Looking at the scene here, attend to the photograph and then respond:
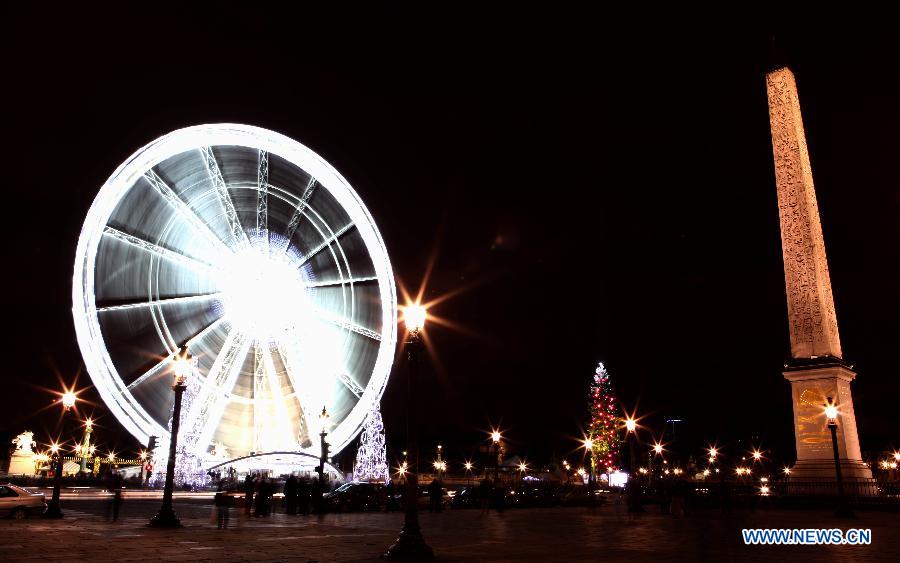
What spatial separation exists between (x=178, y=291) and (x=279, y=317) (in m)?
4.80

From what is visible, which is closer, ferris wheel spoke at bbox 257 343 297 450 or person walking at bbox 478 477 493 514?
person walking at bbox 478 477 493 514

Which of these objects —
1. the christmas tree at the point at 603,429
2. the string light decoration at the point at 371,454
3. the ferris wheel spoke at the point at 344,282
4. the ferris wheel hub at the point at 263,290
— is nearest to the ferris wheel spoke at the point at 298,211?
the ferris wheel hub at the point at 263,290

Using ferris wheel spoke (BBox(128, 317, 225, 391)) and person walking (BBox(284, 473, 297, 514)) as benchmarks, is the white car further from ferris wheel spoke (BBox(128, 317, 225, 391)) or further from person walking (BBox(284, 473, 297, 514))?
ferris wheel spoke (BBox(128, 317, 225, 391))

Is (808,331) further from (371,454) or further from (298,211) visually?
(371,454)

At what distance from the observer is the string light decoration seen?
39.0 meters

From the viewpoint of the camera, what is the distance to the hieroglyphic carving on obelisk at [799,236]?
28.7m

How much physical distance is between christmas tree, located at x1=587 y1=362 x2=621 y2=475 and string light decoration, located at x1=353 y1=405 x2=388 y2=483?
1390 inches

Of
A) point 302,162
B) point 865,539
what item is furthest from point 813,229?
point 302,162

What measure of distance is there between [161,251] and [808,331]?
90.8ft

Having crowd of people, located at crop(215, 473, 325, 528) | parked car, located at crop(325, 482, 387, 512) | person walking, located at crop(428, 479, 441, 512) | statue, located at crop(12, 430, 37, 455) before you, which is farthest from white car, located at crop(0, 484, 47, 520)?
statue, located at crop(12, 430, 37, 455)

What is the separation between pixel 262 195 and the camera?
32.4 m

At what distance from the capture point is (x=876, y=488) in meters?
27.2

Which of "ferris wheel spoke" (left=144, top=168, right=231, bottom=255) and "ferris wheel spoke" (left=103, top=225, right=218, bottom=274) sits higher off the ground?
"ferris wheel spoke" (left=144, top=168, right=231, bottom=255)

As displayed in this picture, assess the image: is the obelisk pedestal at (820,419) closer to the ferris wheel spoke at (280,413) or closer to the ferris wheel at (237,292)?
the ferris wheel at (237,292)
